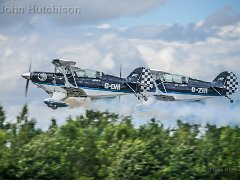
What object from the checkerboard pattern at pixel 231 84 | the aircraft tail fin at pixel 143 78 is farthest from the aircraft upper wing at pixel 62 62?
the checkerboard pattern at pixel 231 84

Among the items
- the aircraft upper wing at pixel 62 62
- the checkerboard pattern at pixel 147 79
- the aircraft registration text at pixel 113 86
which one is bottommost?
the aircraft registration text at pixel 113 86

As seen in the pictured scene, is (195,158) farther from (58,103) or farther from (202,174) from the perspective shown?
(58,103)

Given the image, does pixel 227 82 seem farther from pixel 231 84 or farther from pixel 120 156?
pixel 120 156

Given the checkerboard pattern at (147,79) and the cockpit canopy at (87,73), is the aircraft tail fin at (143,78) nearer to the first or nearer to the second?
the checkerboard pattern at (147,79)

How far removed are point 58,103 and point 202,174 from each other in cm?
1213

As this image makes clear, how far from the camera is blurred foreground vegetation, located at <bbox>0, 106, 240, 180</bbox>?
23.5 metres

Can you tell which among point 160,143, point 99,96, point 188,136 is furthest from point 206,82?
point 160,143

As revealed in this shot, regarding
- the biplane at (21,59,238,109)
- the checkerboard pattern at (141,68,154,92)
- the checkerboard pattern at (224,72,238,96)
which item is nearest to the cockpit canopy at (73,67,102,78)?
the biplane at (21,59,238,109)

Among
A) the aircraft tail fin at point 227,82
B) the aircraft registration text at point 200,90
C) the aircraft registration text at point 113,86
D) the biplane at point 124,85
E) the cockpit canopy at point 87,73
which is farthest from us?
the aircraft tail fin at point 227,82

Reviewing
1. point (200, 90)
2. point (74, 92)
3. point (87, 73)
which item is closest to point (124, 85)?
point (87, 73)

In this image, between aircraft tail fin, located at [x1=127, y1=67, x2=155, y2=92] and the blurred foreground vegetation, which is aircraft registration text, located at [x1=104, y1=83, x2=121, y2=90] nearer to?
aircraft tail fin, located at [x1=127, y1=67, x2=155, y2=92]

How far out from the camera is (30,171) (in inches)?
915

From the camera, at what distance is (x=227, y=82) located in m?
36.9

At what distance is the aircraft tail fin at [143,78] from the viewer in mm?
36500
